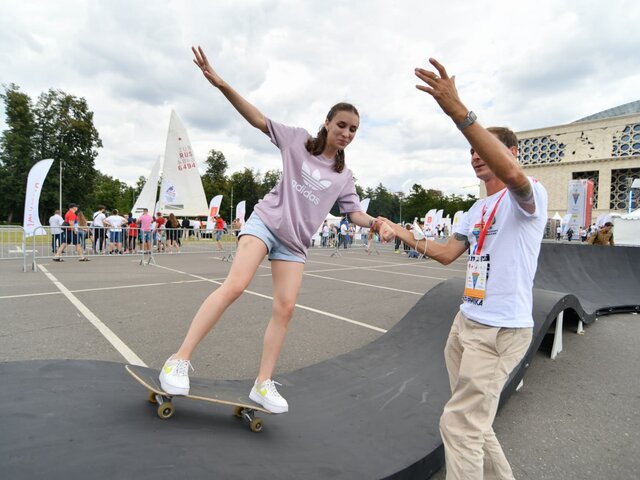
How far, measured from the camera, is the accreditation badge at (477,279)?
1881mm

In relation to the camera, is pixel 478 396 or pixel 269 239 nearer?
pixel 478 396

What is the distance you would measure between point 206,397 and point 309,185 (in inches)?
55.8

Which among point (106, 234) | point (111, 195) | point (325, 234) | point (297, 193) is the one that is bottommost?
point (106, 234)

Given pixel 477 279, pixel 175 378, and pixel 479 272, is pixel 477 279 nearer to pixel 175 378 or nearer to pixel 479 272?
pixel 479 272

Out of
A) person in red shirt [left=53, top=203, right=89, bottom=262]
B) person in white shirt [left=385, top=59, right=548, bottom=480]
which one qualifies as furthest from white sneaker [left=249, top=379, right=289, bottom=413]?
person in red shirt [left=53, top=203, right=89, bottom=262]

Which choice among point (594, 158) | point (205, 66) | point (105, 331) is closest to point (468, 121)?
point (205, 66)

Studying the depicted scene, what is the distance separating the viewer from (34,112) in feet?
146

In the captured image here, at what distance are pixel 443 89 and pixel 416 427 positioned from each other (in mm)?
1976

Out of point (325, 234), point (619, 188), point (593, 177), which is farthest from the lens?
point (593, 177)

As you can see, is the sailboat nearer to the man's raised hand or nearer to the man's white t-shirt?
the man's raised hand

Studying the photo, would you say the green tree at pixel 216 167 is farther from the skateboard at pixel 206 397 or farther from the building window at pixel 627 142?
the skateboard at pixel 206 397

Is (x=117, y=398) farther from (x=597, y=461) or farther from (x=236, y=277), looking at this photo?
(x=597, y=461)

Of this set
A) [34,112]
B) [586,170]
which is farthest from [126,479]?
[586,170]

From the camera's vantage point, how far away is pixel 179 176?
21.0 meters
